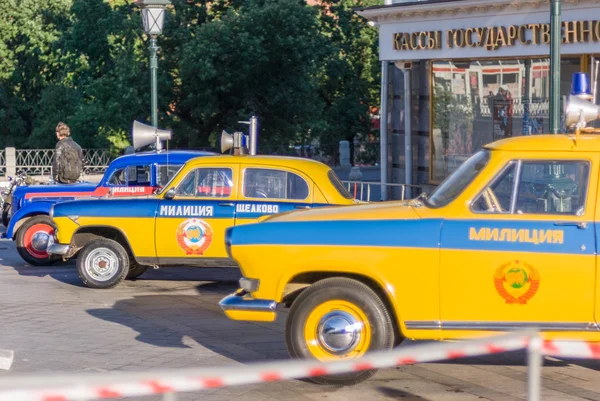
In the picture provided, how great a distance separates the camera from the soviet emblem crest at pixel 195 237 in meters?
12.5

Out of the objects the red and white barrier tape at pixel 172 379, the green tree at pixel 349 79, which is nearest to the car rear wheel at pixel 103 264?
the red and white barrier tape at pixel 172 379

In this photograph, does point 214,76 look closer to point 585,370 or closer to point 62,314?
point 62,314

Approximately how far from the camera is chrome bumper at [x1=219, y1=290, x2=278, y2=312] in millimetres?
8148

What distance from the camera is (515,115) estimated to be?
66.2 ft

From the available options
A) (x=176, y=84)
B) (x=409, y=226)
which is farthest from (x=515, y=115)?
(x=176, y=84)

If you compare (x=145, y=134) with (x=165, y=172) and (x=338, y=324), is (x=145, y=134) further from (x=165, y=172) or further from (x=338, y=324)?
(x=338, y=324)

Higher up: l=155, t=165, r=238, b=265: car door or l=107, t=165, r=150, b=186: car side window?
l=107, t=165, r=150, b=186: car side window

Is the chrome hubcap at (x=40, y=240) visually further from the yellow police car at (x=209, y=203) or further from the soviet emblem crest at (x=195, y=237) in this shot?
the soviet emblem crest at (x=195, y=237)

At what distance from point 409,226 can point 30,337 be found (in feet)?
13.3

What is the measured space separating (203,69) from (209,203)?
1884 cm

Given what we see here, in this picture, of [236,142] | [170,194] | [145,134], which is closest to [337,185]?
[236,142]

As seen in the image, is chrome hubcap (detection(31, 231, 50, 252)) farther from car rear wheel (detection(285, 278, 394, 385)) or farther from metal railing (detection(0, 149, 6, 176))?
metal railing (detection(0, 149, 6, 176))

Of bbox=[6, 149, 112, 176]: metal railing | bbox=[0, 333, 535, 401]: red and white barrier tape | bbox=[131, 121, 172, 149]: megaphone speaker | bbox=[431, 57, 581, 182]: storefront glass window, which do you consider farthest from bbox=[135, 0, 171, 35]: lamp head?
bbox=[0, 333, 535, 401]: red and white barrier tape

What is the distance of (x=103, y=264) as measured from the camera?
43.0 ft
